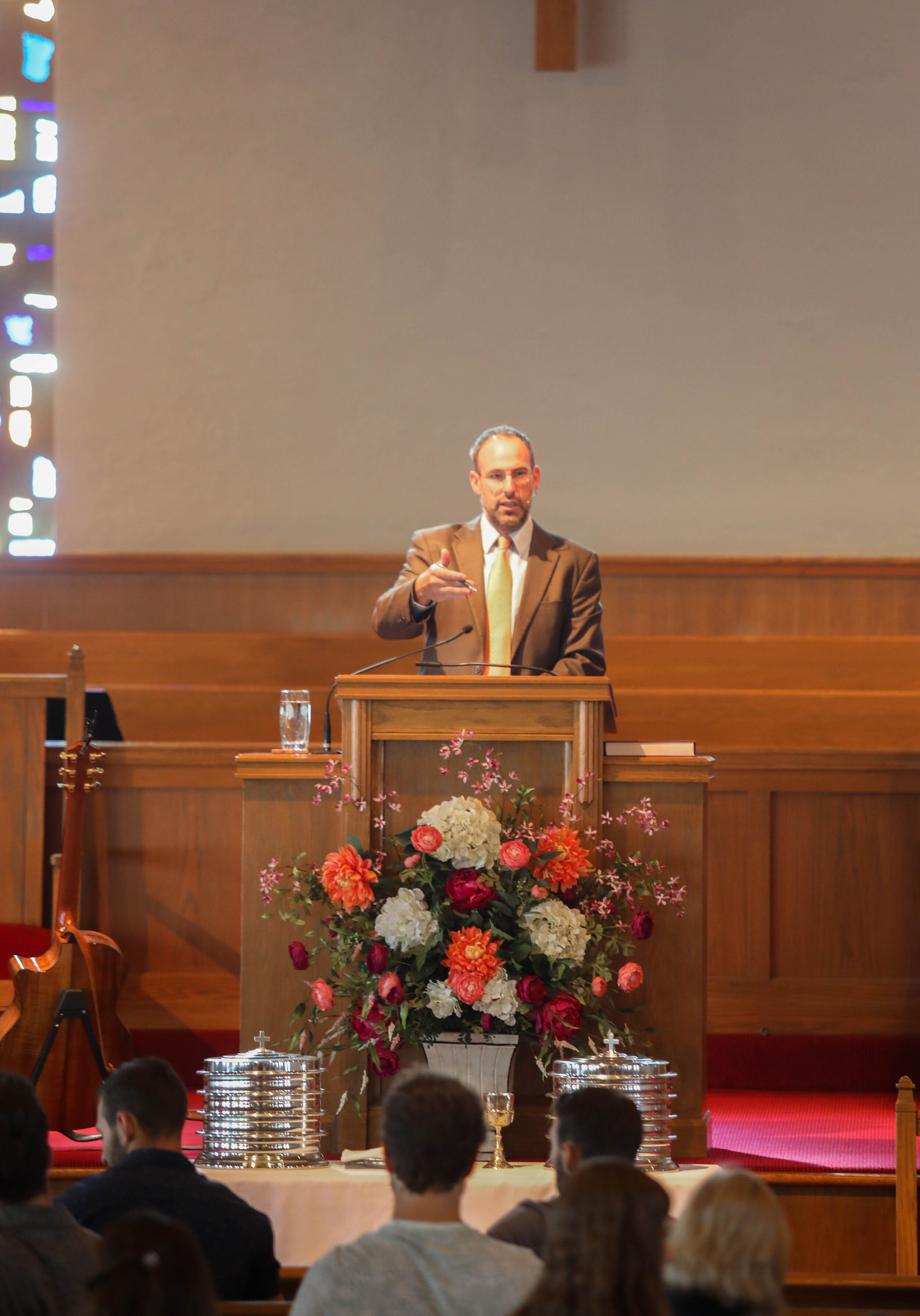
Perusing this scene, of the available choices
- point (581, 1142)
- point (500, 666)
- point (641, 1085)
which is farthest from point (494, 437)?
point (581, 1142)

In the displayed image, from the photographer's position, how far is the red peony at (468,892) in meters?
3.31

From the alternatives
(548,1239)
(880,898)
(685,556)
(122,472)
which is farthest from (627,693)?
(548,1239)

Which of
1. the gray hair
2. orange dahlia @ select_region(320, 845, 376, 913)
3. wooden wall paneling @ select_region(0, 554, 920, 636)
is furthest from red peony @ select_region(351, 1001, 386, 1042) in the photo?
wooden wall paneling @ select_region(0, 554, 920, 636)

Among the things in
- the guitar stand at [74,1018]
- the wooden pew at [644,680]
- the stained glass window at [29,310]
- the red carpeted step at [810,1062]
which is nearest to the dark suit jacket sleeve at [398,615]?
the guitar stand at [74,1018]

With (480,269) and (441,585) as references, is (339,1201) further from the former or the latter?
(480,269)

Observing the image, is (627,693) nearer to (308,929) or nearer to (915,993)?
(915,993)

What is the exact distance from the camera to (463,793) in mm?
3518

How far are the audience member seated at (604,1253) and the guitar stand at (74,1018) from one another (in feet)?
7.96

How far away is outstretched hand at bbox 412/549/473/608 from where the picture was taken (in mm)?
3600

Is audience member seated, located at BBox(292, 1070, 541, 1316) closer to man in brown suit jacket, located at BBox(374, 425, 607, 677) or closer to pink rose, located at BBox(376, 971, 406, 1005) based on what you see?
pink rose, located at BBox(376, 971, 406, 1005)

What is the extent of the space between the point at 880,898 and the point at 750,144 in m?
3.20

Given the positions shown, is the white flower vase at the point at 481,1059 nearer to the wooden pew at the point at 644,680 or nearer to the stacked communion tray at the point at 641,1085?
the stacked communion tray at the point at 641,1085

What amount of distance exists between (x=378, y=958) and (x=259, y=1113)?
1.29ft

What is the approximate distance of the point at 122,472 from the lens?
6.38 metres
